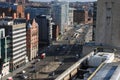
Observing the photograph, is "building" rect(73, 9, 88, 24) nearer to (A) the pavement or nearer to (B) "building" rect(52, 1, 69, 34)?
(B) "building" rect(52, 1, 69, 34)

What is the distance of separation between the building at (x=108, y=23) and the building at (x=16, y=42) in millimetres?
26897

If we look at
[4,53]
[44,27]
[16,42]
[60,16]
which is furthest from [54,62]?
[60,16]

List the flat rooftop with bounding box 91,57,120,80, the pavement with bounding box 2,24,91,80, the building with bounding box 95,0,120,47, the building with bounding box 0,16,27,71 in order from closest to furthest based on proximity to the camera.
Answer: the flat rooftop with bounding box 91,57,120,80
the building with bounding box 95,0,120,47
the pavement with bounding box 2,24,91,80
the building with bounding box 0,16,27,71

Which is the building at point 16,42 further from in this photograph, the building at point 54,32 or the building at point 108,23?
the building at point 54,32

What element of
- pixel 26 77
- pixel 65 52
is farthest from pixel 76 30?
pixel 26 77

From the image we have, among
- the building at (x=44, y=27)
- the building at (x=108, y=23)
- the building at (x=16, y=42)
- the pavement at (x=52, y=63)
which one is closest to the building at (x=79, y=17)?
the pavement at (x=52, y=63)

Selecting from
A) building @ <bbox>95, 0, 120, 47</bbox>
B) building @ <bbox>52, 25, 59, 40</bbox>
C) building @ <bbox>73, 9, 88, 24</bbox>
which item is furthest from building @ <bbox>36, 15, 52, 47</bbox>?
building @ <bbox>73, 9, 88, 24</bbox>

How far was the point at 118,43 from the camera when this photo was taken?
25.7 metres

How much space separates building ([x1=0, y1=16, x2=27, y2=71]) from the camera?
50.8 meters

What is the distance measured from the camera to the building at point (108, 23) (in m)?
24.5

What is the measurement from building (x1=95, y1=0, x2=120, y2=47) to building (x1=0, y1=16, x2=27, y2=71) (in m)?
26.9

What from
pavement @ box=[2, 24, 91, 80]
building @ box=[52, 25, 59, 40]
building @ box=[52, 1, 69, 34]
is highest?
building @ box=[52, 1, 69, 34]

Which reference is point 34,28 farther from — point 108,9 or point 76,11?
point 76,11

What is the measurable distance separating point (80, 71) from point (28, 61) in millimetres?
46958
